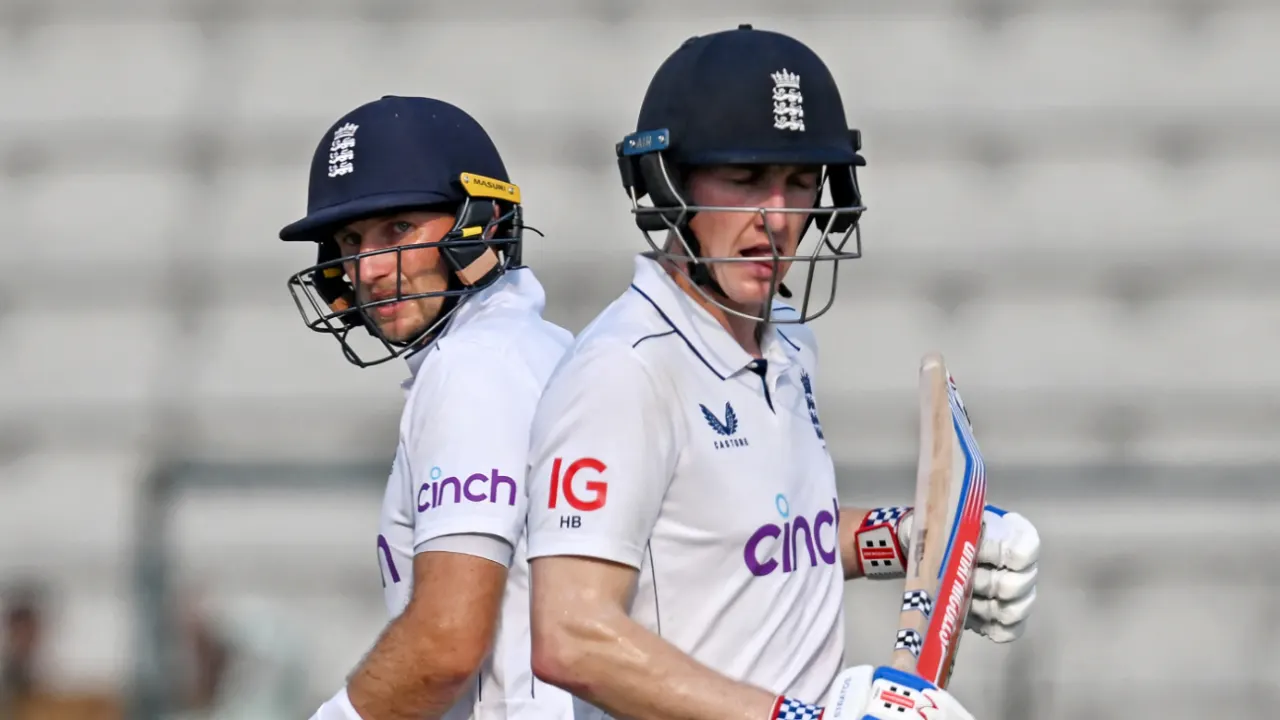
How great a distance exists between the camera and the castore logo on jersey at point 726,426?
2.45 m

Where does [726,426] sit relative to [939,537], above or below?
above

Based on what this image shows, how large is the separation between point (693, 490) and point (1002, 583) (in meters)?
0.71

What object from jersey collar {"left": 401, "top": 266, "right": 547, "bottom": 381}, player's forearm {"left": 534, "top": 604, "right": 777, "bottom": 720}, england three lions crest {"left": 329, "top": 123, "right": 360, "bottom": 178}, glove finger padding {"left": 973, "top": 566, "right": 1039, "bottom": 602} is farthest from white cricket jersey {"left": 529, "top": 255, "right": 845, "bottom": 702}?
england three lions crest {"left": 329, "top": 123, "right": 360, "bottom": 178}

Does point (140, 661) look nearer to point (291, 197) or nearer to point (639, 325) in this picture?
point (291, 197)

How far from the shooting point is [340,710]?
283 centimetres

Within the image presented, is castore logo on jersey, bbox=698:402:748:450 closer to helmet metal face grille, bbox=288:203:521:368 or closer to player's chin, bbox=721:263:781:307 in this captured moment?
player's chin, bbox=721:263:781:307

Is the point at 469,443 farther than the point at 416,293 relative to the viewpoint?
No

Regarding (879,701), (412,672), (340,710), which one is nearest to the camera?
(879,701)

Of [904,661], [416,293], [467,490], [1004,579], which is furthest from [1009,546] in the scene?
[416,293]

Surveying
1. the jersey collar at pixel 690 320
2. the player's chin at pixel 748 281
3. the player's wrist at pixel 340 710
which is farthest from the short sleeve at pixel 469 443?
the player's chin at pixel 748 281

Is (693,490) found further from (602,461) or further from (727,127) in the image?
(727,127)

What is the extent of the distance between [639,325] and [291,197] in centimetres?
309

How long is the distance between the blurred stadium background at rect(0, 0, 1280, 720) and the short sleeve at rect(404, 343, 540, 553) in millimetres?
1973

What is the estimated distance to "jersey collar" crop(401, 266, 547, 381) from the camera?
10.1 feet
